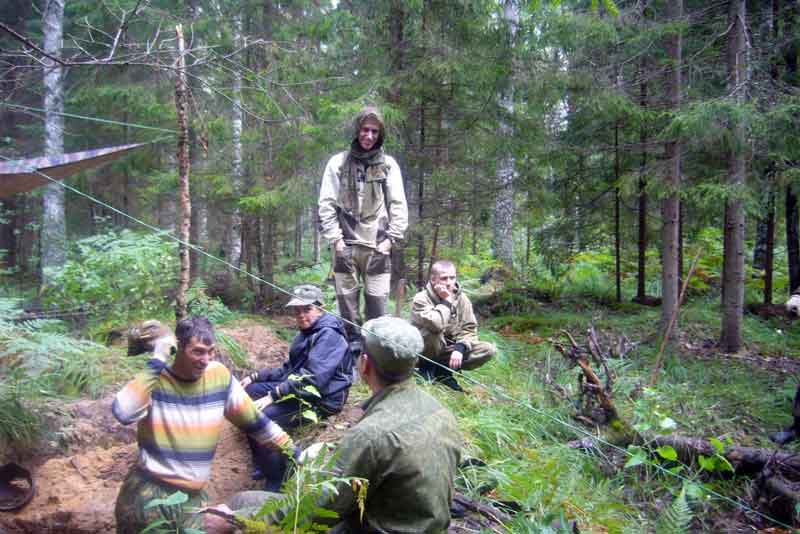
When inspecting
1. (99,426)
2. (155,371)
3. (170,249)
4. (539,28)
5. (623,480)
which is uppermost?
(539,28)

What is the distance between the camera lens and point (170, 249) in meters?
7.23

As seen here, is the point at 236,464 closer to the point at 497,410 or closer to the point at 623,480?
the point at 497,410

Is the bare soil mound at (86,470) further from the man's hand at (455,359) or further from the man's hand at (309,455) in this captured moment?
the man's hand at (309,455)

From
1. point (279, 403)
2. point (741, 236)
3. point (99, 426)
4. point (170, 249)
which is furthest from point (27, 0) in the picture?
point (741, 236)

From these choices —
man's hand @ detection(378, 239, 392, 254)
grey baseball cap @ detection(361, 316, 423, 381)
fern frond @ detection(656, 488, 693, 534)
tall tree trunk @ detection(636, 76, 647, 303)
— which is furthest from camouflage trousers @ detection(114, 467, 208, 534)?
tall tree trunk @ detection(636, 76, 647, 303)

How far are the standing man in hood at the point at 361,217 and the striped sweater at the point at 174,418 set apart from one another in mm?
2591

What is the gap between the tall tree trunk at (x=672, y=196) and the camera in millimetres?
8086

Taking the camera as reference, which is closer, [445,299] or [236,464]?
[236,464]

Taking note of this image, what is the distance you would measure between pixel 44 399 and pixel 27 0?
45.1 feet

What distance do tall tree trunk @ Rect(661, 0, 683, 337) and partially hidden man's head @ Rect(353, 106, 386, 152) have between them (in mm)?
4310

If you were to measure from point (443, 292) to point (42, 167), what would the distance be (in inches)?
126

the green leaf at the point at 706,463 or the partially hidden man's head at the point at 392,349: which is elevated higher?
the partially hidden man's head at the point at 392,349

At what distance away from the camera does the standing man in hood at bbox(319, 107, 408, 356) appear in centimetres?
579

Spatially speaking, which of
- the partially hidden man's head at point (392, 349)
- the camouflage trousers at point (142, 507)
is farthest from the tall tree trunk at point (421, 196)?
the partially hidden man's head at point (392, 349)
